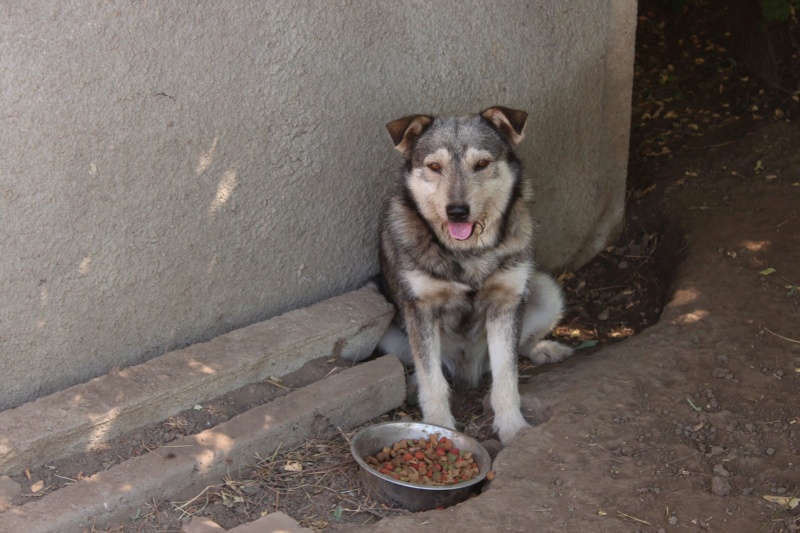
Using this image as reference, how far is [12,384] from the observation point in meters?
4.38

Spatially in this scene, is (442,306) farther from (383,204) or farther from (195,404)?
(195,404)

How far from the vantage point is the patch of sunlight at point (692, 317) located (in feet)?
18.5

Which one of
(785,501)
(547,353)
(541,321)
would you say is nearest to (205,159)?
(541,321)

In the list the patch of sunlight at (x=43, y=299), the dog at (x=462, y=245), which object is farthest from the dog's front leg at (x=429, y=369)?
the patch of sunlight at (x=43, y=299)

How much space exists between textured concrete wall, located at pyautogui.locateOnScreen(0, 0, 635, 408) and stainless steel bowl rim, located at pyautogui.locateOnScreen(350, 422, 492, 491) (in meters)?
1.05

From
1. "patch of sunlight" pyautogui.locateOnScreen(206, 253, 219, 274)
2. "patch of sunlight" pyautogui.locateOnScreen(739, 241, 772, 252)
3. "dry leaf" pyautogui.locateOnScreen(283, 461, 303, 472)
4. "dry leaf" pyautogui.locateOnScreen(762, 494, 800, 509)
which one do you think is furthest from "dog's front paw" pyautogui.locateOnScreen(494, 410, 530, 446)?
"patch of sunlight" pyautogui.locateOnScreen(739, 241, 772, 252)

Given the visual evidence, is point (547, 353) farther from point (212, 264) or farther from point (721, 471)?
point (212, 264)

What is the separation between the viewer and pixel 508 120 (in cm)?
496

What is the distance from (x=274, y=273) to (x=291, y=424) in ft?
3.20

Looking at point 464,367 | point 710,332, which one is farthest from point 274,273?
point 710,332

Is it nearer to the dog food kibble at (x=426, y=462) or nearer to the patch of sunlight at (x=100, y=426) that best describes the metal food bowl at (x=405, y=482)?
the dog food kibble at (x=426, y=462)

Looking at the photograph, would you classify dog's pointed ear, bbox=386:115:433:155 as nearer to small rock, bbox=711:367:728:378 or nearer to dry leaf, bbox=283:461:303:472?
dry leaf, bbox=283:461:303:472

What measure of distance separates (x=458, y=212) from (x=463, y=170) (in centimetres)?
26

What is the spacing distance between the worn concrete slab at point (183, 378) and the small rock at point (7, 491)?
60 millimetres
